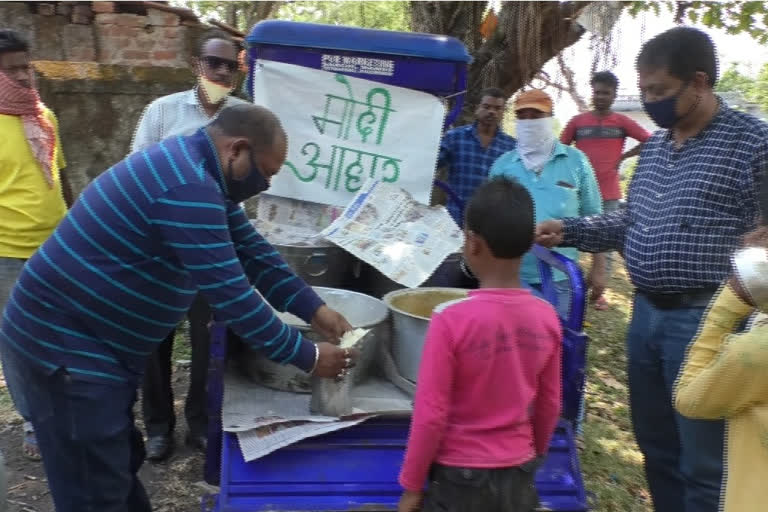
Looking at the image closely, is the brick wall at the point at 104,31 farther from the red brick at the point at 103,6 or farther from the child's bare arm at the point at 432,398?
the child's bare arm at the point at 432,398

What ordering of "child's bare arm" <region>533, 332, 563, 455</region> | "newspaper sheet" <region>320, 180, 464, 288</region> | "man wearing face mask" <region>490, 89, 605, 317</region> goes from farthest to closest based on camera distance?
"man wearing face mask" <region>490, 89, 605, 317</region> < "newspaper sheet" <region>320, 180, 464, 288</region> < "child's bare arm" <region>533, 332, 563, 455</region>

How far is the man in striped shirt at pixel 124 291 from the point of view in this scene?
179cm

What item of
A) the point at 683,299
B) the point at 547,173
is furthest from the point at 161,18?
the point at 683,299

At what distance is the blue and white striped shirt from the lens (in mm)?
1778

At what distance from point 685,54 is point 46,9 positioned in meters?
5.66

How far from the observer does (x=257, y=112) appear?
1.85 meters

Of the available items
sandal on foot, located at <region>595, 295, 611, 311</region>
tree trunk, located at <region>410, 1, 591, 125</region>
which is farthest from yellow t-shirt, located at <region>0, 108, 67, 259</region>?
sandal on foot, located at <region>595, 295, 611, 311</region>

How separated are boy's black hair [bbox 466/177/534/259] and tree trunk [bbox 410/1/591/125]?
4.52m

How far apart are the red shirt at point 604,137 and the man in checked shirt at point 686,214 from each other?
350cm

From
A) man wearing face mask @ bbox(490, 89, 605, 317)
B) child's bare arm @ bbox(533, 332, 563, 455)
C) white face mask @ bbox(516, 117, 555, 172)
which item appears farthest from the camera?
white face mask @ bbox(516, 117, 555, 172)

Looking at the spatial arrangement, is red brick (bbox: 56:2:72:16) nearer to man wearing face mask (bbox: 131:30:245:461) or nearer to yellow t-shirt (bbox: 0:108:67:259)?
yellow t-shirt (bbox: 0:108:67:259)

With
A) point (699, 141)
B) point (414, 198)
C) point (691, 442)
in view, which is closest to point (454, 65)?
point (414, 198)

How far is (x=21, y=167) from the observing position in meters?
3.20

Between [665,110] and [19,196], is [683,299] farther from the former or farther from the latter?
[19,196]
